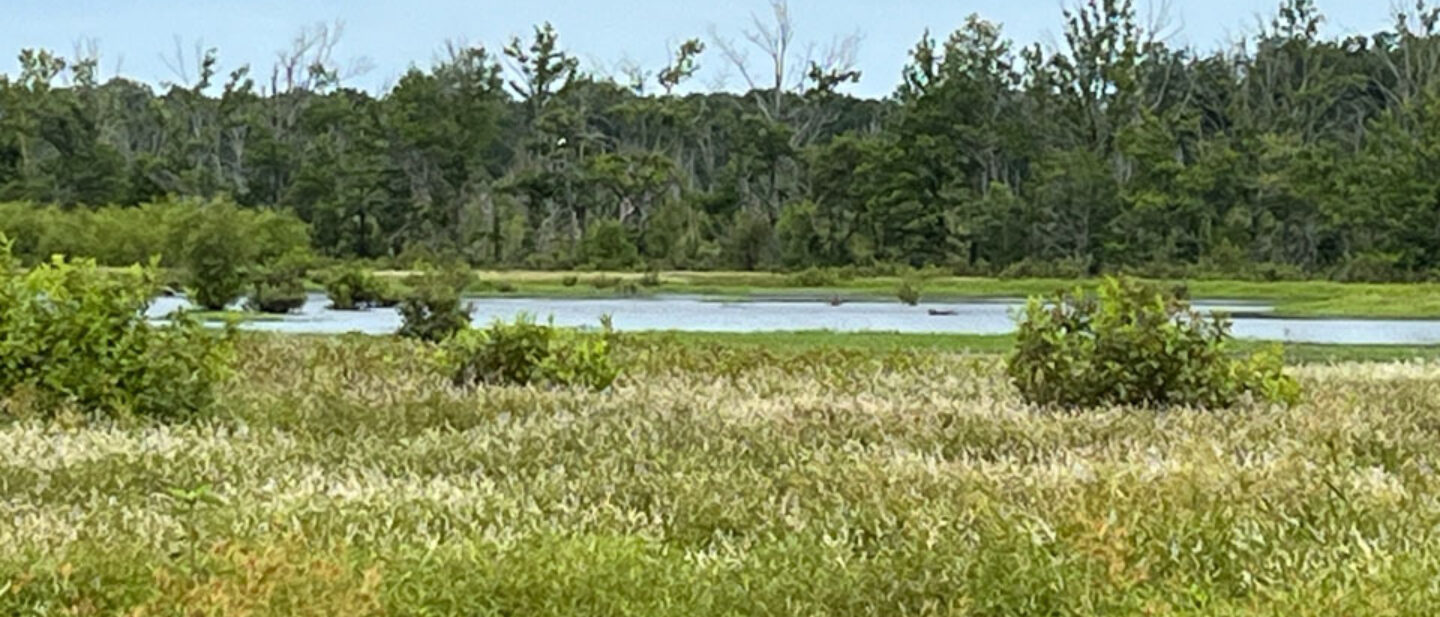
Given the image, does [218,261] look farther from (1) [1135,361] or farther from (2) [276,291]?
(1) [1135,361]

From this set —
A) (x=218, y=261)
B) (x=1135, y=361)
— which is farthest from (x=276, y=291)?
(x=1135, y=361)

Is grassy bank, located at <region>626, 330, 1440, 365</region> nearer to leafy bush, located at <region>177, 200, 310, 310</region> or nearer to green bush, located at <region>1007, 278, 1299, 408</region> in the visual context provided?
green bush, located at <region>1007, 278, 1299, 408</region>

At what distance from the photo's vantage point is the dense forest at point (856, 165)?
80.1m

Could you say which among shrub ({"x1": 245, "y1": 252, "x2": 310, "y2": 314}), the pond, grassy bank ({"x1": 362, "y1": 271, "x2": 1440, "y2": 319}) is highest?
shrub ({"x1": 245, "y1": 252, "x2": 310, "y2": 314})

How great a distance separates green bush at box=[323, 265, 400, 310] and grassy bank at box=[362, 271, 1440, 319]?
1477 centimetres

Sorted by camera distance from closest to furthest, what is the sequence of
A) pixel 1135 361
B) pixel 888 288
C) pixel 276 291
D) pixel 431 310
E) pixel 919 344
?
1. pixel 1135 361
2. pixel 431 310
3. pixel 919 344
4. pixel 276 291
5. pixel 888 288

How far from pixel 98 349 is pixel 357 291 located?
126 feet

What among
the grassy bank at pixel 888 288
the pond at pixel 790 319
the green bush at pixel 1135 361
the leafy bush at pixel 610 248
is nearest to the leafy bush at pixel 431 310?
the pond at pixel 790 319

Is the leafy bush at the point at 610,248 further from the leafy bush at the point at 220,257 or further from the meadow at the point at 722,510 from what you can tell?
the meadow at the point at 722,510

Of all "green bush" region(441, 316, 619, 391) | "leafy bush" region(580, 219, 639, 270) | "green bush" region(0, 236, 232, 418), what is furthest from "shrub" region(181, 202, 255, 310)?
"leafy bush" region(580, 219, 639, 270)

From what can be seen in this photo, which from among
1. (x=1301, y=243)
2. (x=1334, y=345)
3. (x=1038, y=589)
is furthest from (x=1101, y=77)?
(x=1038, y=589)

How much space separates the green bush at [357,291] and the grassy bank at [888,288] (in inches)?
581

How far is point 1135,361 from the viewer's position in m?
14.0

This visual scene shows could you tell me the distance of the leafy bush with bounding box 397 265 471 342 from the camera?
Answer: 2364 cm
